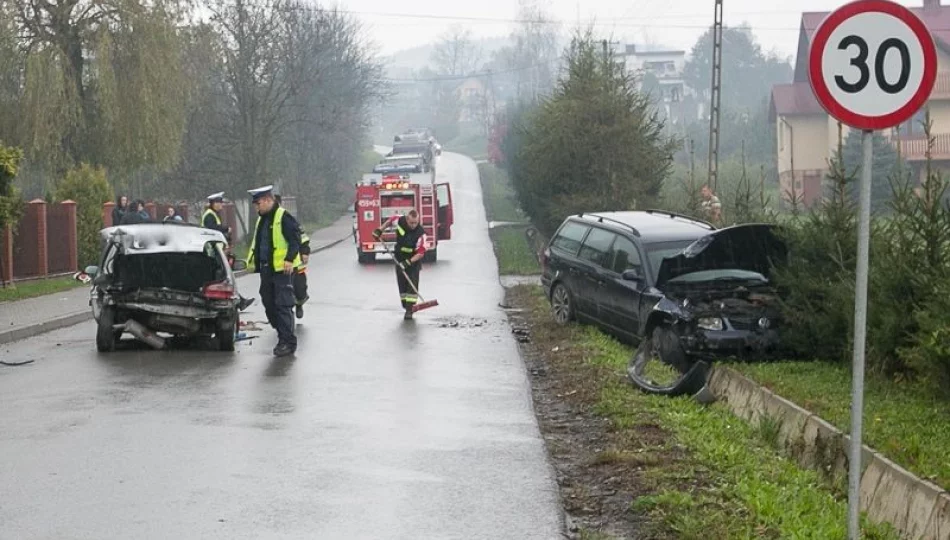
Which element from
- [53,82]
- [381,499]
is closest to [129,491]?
[381,499]

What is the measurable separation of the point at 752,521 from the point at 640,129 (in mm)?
23602

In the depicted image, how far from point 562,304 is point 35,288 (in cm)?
1265

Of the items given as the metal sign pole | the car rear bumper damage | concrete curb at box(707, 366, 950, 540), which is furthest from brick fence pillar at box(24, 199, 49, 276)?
the metal sign pole

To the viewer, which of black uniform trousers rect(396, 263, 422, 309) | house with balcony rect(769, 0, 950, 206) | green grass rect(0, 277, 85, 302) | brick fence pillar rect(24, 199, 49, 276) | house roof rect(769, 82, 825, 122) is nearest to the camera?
black uniform trousers rect(396, 263, 422, 309)

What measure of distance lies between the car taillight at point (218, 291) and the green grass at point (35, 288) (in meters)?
9.88

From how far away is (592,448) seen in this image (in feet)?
34.1

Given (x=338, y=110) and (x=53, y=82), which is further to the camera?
(x=338, y=110)

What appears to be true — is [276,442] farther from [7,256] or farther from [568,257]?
[7,256]

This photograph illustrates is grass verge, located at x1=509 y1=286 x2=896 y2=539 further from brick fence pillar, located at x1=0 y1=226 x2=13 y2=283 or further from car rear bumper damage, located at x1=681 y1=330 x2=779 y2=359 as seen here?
brick fence pillar, located at x1=0 y1=226 x2=13 y2=283

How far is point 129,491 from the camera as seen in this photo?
27.1 ft

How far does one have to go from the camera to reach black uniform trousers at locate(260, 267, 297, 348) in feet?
51.6

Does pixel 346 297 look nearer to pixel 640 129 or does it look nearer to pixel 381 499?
pixel 640 129

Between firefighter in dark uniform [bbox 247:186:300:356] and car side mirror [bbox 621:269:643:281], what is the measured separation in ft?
12.1

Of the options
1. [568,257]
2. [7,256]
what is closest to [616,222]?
[568,257]
